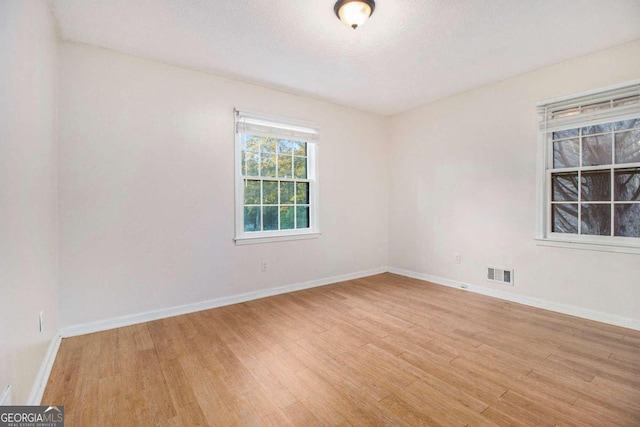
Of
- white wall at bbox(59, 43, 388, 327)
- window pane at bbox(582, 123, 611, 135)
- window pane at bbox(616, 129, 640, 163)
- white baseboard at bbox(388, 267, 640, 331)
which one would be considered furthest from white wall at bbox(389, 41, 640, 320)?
white wall at bbox(59, 43, 388, 327)

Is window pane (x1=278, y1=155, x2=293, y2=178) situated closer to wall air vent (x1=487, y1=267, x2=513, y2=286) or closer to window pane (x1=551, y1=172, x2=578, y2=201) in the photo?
wall air vent (x1=487, y1=267, x2=513, y2=286)

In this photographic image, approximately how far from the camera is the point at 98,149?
2701 mm

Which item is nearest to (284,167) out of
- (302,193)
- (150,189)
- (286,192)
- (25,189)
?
(286,192)

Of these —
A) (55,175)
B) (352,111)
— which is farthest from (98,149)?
(352,111)

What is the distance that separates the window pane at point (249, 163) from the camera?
11.8 feet

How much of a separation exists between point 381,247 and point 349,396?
132 inches

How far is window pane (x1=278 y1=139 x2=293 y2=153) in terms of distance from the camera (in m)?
3.89

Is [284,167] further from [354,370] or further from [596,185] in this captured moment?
[596,185]

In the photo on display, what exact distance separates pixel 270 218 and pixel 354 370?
2249mm

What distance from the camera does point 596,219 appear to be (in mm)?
2975

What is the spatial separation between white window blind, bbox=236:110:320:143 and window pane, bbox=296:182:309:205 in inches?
24.8

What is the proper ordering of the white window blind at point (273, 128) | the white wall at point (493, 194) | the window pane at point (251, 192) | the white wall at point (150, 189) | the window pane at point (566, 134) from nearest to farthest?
the white wall at point (150, 189) → the white wall at point (493, 194) → the window pane at point (566, 134) → the white window blind at point (273, 128) → the window pane at point (251, 192)

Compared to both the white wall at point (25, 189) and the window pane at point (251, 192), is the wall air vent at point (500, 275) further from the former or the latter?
the white wall at point (25, 189)

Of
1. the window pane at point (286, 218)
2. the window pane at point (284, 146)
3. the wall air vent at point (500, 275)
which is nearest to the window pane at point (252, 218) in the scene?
the window pane at point (286, 218)
